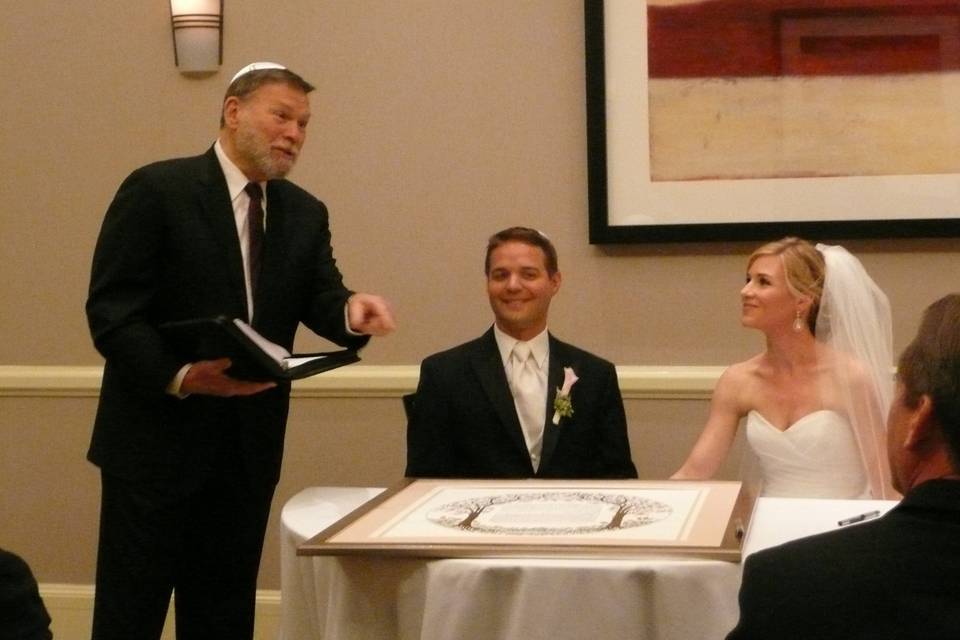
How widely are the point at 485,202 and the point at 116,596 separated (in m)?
2.14

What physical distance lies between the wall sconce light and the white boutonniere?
1.97 meters

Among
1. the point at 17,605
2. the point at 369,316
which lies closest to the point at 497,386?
the point at 369,316

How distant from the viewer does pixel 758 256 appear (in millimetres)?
4000

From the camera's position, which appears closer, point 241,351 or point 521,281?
point 241,351

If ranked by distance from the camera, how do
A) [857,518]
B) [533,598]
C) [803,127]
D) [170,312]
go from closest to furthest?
[533,598] < [857,518] < [170,312] < [803,127]

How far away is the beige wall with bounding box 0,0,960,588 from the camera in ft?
15.6

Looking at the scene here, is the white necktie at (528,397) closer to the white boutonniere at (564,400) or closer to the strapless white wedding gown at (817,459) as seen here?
the white boutonniere at (564,400)

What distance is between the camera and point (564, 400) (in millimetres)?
3812

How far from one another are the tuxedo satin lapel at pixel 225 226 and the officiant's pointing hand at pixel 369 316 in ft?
0.89

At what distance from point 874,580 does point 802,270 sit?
96.5 inches

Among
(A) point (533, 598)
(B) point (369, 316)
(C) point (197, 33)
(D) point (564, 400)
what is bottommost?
(A) point (533, 598)

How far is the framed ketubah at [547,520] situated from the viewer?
2605mm

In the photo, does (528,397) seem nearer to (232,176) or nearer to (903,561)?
(232,176)

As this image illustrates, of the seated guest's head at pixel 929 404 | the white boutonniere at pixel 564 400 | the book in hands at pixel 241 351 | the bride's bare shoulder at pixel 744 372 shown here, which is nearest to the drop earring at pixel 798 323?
the bride's bare shoulder at pixel 744 372
